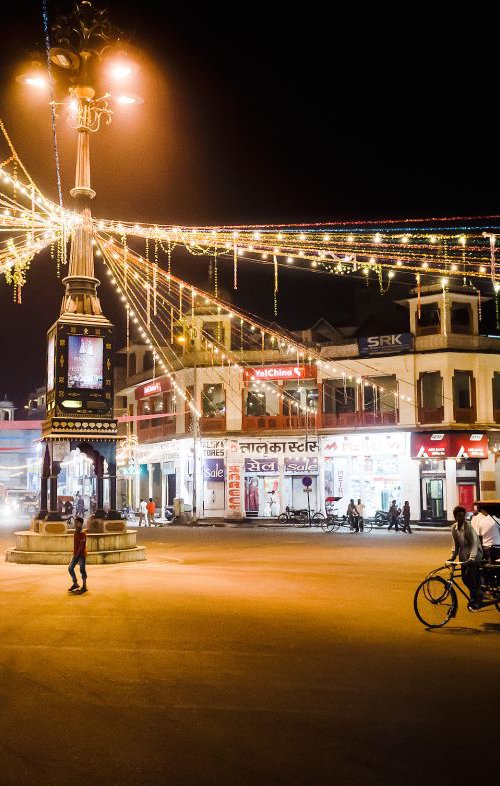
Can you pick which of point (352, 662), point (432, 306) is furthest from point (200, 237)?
point (432, 306)

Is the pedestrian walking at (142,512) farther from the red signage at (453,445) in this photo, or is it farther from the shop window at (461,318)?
the shop window at (461,318)

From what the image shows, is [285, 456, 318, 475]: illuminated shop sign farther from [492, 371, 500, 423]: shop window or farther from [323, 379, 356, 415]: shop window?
[492, 371, 500, 423]: shop window

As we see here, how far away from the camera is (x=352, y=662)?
875 centimetres

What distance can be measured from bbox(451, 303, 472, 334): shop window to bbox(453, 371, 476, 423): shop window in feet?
7.48

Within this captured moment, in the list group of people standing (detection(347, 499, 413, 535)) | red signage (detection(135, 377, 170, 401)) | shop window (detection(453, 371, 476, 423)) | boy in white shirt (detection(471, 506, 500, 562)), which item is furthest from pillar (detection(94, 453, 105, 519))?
red signage (detection(135, 377, 170, 401))

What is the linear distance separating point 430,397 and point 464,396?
167 cm

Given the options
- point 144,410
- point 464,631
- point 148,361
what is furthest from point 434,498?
point 464,631

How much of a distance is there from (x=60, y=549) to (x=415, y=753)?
55.1 feet

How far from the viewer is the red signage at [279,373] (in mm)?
42594

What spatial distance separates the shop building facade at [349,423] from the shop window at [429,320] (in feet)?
0.18

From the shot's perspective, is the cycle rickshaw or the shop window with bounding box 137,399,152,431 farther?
the shop window with bounding box 137,399,152,431

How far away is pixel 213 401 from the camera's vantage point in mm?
44781

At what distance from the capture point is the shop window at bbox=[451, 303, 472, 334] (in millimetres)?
40062

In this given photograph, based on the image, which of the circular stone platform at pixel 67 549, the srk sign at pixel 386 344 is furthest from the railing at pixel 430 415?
the circular stone platform at pixel 67 549
